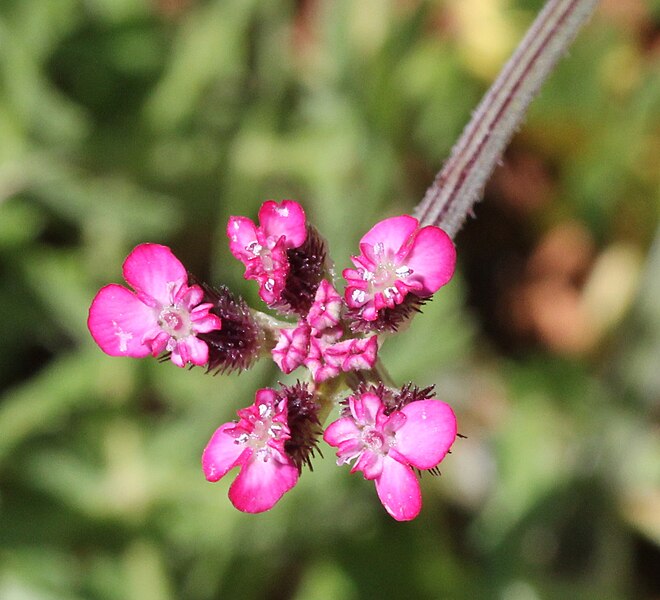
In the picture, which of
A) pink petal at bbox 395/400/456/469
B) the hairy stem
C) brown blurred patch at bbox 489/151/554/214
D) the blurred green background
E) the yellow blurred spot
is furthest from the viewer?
brown blurred patch at bbox 489/151/554/214

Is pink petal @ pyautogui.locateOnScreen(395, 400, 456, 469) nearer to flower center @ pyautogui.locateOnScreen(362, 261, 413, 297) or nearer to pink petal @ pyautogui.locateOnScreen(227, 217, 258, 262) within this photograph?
flower center @ pyautogui.locateOnScreen(362, 261, 413, 297)

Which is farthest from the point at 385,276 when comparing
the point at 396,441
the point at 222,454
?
the point at 222,454

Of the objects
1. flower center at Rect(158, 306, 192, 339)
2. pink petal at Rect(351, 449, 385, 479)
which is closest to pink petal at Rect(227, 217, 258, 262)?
flower center at Rect(158, 306, 192, 339)

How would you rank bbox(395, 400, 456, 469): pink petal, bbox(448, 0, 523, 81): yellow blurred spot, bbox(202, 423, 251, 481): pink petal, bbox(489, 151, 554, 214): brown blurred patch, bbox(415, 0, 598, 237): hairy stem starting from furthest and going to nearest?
bbox(489, 151, 554, 214): brown blurred patch, bbox(448, 0, 523, 81): yellow blurred spot, bbox(415, 0, 598, 237): hairy stem, bbox(202, 423, 251, 481): pink petal, bbox(395, 400, 456, 469): pink petal

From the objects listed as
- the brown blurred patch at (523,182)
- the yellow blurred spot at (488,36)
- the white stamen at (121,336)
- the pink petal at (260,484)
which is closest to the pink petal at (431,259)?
the pink petal at (260,484)

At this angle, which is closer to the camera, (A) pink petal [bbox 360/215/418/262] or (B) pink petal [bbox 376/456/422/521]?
(B) pink petal [bbox 376/456/422/521]
